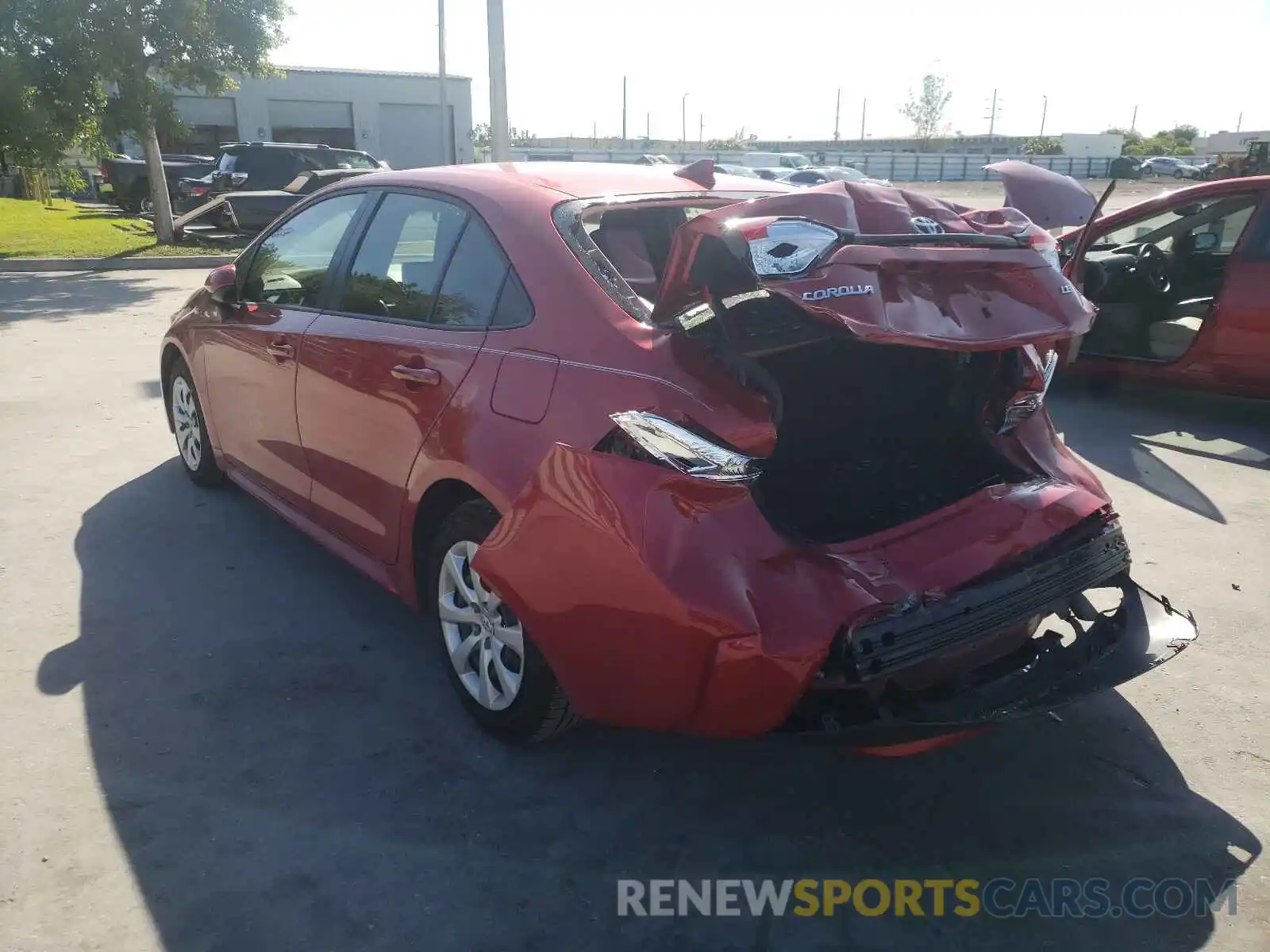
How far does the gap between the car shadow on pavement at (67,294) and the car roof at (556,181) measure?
8.69m

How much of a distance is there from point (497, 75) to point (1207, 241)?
34.7ft

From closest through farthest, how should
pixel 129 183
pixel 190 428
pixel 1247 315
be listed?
pixel 190 428 < pixel 1247 315 < pixel 129 183

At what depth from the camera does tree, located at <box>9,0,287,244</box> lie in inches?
556

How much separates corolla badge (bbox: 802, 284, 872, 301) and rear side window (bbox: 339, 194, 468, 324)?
141 centimetres

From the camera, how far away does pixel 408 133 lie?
45594 millimetres

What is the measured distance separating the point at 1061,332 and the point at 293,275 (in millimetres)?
3049

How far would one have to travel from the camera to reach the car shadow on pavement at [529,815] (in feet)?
7.91

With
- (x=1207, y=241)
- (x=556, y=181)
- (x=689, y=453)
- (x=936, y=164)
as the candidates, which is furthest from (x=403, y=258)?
(x=936, y=164)

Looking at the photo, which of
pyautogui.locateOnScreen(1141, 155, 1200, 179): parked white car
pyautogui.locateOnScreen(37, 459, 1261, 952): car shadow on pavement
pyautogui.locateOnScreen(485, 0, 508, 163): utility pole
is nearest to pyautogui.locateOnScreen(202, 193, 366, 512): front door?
pyautogui.locateOnScreen(37, 459, 1261, 952): car shadow on pavement

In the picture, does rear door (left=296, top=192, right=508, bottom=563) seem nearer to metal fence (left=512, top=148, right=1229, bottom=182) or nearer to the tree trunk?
the tree trunk

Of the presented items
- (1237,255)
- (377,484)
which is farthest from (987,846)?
(1237,255)

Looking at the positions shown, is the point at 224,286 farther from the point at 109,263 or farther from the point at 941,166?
the point at 941,166

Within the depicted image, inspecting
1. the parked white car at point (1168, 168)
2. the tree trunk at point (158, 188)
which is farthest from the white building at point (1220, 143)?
the tree trunk at point (158, 188)

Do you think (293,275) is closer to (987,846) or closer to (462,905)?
(462,905)
